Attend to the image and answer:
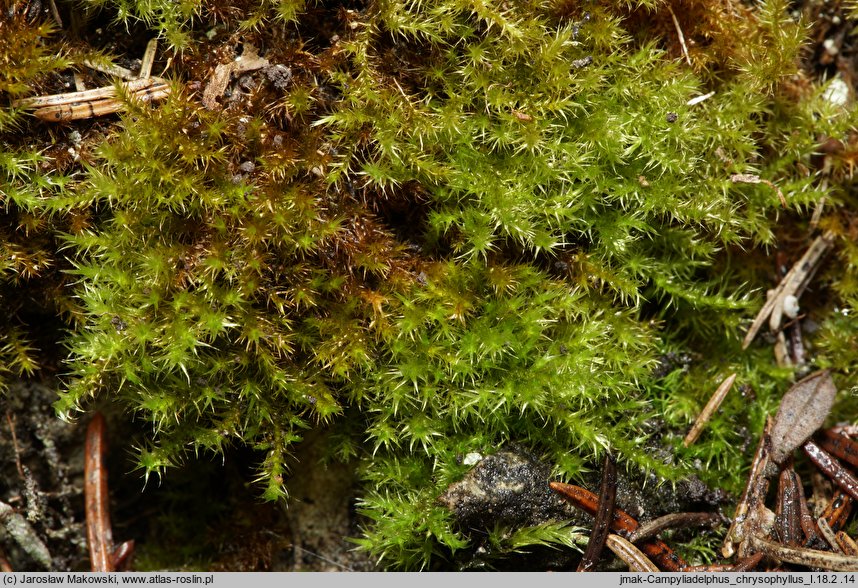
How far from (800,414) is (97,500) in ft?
7.99

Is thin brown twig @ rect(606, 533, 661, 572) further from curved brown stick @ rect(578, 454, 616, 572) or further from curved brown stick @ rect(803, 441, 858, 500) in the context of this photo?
curved brown stick @ rect(803, 441, 858, 500)

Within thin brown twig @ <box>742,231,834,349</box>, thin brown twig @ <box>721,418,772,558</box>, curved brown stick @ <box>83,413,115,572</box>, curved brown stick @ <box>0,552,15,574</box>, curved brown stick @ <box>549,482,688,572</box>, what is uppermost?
thin brown twig @ <box>742,231,834,349</box>

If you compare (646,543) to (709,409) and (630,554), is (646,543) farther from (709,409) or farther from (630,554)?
(709,409)

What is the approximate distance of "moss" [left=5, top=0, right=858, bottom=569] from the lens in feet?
6.14

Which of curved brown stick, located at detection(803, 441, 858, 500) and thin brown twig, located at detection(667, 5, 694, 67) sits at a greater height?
thin brown twig, located at detection(667, 5, 694, 67)

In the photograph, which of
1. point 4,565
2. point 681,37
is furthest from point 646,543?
point 4,565

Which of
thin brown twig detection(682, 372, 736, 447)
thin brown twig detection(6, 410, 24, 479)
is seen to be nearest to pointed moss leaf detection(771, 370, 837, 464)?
thin brown twig detection(682, 372, 736, 447)

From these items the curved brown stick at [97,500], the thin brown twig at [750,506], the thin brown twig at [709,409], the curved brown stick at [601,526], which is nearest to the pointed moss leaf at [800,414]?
the thin brown twig at [750,506]

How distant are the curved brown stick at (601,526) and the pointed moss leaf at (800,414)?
61 centimetres

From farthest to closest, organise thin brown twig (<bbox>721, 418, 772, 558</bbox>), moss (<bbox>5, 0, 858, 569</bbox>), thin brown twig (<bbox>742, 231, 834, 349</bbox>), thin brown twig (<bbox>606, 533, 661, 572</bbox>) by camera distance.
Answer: thin brown twig (<bbox>742, 231, 834, 349</bbox>)
thin brown twig (<bbox>721, 418, 772, 558</bbox>)
thin brown twig (<bbox>606, 533, 661, 572</bbox>)
moss (<bbox>5, 0, 858, 569</bbox>)

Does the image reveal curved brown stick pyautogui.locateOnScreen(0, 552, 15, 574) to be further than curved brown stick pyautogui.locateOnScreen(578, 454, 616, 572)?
Yes

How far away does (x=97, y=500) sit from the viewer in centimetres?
225

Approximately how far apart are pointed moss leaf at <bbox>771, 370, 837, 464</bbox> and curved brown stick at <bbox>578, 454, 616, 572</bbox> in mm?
606

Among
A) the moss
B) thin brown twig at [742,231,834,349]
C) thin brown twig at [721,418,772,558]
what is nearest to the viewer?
the moss
